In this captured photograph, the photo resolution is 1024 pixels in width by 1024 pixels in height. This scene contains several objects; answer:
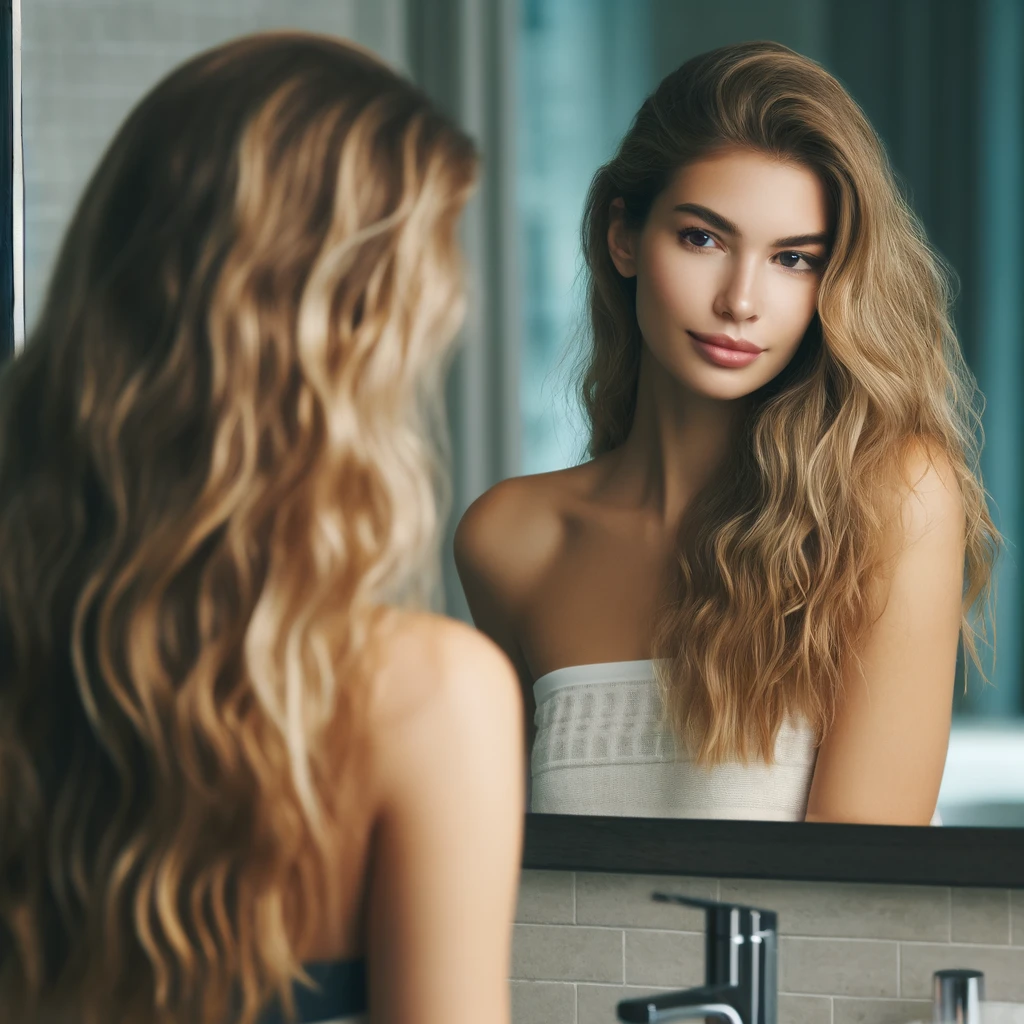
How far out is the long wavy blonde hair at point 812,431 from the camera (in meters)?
0.90

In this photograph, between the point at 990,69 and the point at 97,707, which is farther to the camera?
the point at 990,69

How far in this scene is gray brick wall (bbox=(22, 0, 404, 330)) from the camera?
105 cm

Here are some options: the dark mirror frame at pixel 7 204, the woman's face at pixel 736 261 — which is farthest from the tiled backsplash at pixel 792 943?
the dark mirror frame at pixel 7 204

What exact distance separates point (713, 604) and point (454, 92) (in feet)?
1.45

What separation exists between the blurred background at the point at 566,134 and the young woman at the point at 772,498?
0.02 m

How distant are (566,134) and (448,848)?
0.62m

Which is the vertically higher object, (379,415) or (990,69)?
(990,69)

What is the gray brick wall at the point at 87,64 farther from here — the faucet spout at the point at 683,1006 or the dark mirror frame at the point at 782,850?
the faucet spout at the point at 683,1006

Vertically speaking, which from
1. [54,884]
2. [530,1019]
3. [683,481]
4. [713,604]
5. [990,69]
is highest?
[990,69]

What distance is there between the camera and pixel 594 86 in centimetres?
96

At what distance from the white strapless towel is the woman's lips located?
0.77 feet

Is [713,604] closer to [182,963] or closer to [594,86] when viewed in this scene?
[594,86]

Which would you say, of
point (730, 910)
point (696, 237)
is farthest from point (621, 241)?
point (730, 910)

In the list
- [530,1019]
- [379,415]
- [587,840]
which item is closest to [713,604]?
[587,840]
